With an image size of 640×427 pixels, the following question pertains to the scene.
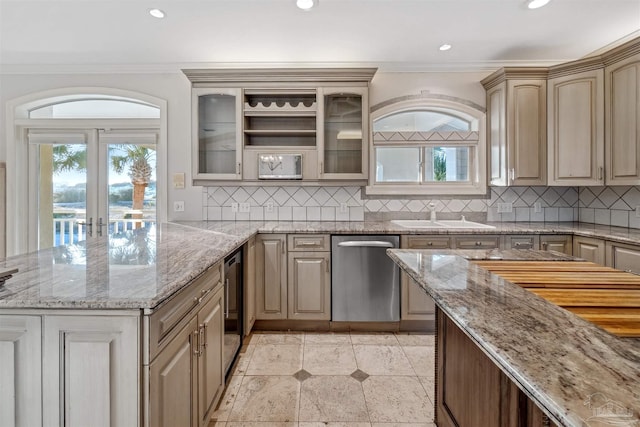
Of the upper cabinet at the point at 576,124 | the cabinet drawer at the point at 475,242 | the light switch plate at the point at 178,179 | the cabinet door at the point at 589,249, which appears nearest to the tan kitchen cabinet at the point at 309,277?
the cabinet drawer at the point at 475,242

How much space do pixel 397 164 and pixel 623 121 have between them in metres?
1.89

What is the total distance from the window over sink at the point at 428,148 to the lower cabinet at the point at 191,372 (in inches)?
89.6

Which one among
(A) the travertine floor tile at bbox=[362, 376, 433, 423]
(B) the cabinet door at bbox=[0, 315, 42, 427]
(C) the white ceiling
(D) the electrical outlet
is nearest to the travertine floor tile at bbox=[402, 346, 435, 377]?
(A) the travertine floor tile at bbox=[362, 376, 433, 423]

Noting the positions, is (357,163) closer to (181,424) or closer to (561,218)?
(561,218)

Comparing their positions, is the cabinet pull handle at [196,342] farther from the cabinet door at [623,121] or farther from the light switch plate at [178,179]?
the cabinet door at [623,121]

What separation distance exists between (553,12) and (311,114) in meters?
2.07

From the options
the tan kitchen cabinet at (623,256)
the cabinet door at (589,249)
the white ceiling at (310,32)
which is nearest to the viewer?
the tan kitchen cabinet at (623,256)

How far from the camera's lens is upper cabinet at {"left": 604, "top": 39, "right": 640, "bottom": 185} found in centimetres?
259

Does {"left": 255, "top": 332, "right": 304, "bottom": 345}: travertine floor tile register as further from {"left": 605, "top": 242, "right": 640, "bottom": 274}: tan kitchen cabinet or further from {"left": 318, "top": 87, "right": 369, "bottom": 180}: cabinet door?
{"left": 605, "top": 242, "right": 640, "bottom": 274}: tan kitchen cabinet

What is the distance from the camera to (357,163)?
3260 millimetres

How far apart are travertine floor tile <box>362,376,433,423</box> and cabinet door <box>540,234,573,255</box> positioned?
1665 mm

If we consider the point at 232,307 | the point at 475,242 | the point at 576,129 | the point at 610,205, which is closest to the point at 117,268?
the point at 232,307

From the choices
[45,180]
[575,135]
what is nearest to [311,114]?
[575,135]

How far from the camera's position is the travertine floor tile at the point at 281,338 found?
2.75 m
